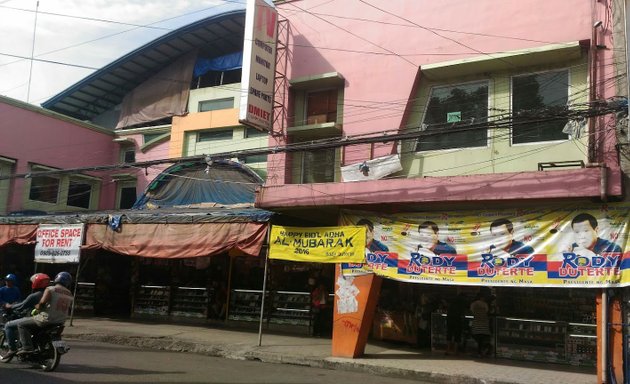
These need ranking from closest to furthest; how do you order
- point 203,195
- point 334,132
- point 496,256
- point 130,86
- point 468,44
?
point 496,256 → point 468,44 → point 334,132 → point 203,195 → point 130,86

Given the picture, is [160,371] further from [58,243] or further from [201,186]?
[201,186]

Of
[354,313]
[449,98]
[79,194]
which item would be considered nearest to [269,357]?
[354,313]

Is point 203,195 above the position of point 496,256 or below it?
above

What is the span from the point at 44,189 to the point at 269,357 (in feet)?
51.6

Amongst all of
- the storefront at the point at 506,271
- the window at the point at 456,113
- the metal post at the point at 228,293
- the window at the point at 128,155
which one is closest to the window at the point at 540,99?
the window at the point at 456,113

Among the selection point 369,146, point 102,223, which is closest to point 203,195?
point 102,223

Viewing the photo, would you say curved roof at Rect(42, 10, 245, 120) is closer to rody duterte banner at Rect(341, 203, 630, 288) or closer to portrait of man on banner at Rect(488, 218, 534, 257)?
rody duterte banner at Rect(341, 203, 630, 288)

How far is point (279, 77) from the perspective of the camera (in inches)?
556

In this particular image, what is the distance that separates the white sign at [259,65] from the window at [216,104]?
775cm

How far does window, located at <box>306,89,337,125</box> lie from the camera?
46.0 ft

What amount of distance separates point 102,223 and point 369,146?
8.04 metres

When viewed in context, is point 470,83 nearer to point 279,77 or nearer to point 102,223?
point 279,77

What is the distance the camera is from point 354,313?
1131cm

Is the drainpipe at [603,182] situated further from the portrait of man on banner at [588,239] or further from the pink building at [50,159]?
the pink building at [50,159]
